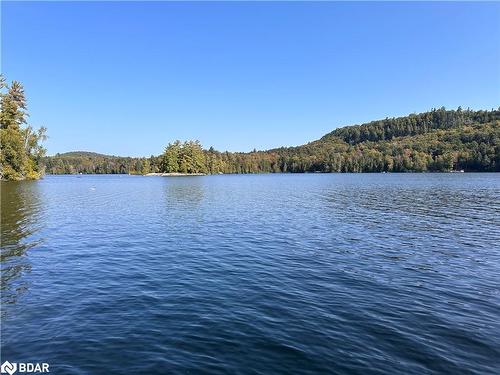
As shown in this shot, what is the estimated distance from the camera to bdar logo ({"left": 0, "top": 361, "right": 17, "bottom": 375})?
1047 cm

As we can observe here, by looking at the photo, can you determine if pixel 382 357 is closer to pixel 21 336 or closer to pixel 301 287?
pixel 301 287

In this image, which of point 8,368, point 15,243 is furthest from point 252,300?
point 15,243

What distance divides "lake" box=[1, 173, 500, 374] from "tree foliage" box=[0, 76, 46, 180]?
334ft

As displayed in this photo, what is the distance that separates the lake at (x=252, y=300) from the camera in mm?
11281

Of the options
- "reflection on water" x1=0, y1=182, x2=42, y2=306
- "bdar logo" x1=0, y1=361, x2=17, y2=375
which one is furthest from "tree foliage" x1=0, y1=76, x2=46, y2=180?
"bdar logo" x1=0, y1=361, x2=17, y2=375

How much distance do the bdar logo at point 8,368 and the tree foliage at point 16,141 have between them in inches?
4931

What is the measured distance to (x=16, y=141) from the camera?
118 meters

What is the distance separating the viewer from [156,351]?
11578 millimetres

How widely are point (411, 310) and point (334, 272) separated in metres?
5.74

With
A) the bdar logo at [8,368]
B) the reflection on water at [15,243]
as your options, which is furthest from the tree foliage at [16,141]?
the bdar logo at [8,368]

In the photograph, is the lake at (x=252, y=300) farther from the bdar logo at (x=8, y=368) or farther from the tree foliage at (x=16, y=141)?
the tree foliage at (x=16, y=141)

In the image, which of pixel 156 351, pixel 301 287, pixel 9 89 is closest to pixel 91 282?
pixel 156 351

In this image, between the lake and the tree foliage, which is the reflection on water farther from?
the tree foliage

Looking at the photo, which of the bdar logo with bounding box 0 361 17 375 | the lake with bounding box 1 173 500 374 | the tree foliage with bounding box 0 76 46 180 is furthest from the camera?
the tree foliage with bounding box 0 76 46 180
